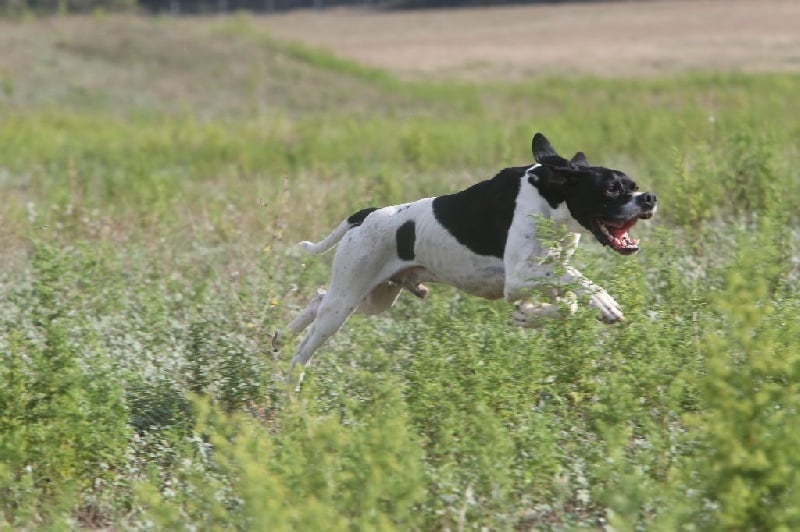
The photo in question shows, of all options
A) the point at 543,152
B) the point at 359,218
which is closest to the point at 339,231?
the point at 359,218

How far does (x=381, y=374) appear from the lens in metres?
6.01

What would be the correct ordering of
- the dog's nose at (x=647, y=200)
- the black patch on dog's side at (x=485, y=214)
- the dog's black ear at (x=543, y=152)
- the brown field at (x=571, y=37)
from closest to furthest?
the dog's nose at (x=647, y=200)
the dog's black ear at (x=543, y=152)
the black patch on dog's side at (x=485, y=214)
the brown field at (x=571, y=37)

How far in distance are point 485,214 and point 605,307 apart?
86 centimetres

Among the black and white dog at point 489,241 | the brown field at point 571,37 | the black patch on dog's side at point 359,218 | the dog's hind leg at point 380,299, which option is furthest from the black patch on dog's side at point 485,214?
the brown field at point 571,37

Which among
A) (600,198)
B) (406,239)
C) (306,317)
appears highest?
(600,198)

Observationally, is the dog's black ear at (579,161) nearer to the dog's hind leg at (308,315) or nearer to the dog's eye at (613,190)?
the dog's eye at (613,190)

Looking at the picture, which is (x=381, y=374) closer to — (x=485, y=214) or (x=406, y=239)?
(x=485, y=214)

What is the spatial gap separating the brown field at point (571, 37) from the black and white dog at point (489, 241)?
99.2 ft

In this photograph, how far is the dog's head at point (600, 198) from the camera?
623 cm

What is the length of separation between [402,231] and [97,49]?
25.7 metres

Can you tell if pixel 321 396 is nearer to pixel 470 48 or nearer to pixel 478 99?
pixel 478 99

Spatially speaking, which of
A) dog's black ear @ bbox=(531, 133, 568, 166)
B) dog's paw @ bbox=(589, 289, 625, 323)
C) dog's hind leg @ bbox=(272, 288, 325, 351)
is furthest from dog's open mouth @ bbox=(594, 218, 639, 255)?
dog's hind leg @ bbox=(272, 288, 325, 351)

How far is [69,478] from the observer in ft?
18.9

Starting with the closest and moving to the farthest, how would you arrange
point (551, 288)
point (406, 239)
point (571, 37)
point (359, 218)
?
point (551, 288)
point (406, 239)
point (359, 218)
point (571, 37)
